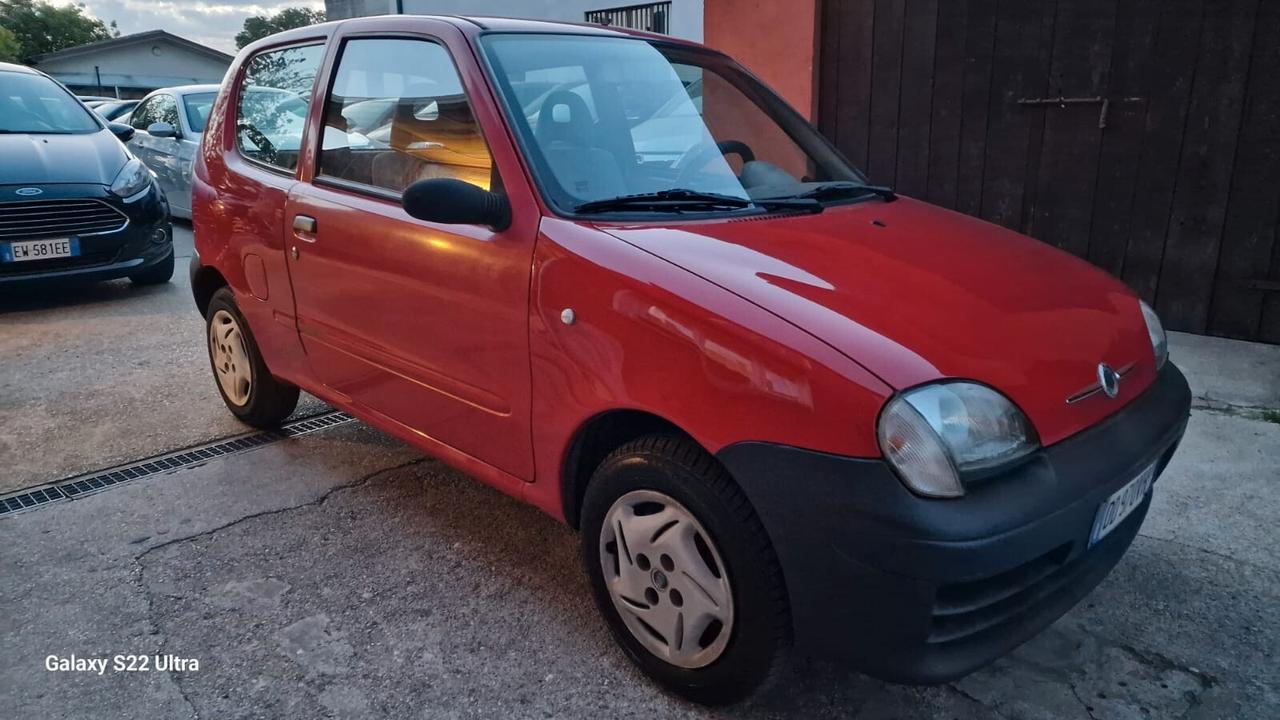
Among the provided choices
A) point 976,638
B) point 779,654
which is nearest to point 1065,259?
point 976,638

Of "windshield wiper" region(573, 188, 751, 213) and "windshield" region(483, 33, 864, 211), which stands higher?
"windshield" region(483, 33, 864, 211)

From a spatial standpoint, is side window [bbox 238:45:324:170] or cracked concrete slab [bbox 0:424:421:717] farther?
side window [bbox 238:45:324:170]

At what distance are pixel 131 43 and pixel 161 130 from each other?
45099 millimetres

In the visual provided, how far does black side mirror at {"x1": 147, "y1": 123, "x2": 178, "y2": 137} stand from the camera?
26.0 feet

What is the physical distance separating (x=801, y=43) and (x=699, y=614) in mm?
5137

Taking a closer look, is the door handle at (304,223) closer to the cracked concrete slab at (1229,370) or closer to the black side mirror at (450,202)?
the black side mirror at (450,202)

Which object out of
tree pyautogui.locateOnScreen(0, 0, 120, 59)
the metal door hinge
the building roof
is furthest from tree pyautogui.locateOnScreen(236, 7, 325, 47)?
the metal door hinge

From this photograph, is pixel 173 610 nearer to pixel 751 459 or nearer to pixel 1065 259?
pixel 751 459

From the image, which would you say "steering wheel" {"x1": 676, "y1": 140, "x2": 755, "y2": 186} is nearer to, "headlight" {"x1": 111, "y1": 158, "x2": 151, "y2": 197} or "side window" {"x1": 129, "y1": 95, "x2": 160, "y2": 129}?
"headlight" {"x1": 111, "y1": 158, "x2": 151, "y2": 197}

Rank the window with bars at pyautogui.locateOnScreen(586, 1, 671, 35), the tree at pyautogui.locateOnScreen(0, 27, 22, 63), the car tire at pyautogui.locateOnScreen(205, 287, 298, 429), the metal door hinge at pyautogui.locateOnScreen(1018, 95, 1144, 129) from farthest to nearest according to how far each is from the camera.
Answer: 1. the tree at pyautogui.locateOnScreen(0, 27, 22, 63)
2. the window with bars at pyautogui.locateOnScreen(586, 1, 671, 35)
3. the metal door hinge at pyautogui.locateOnScreen(1018, 95, 1144, 129)
4. the car tire at pyautogui.locateOnScreen(205, 287, 298, 429)

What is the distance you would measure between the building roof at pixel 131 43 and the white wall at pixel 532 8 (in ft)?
112

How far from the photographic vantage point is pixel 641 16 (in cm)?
1169

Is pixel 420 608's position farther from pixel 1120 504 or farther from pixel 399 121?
pixel 1120 504

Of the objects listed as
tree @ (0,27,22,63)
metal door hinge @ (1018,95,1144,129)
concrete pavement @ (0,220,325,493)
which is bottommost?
concrete pavement @ (0,220,325,493)
